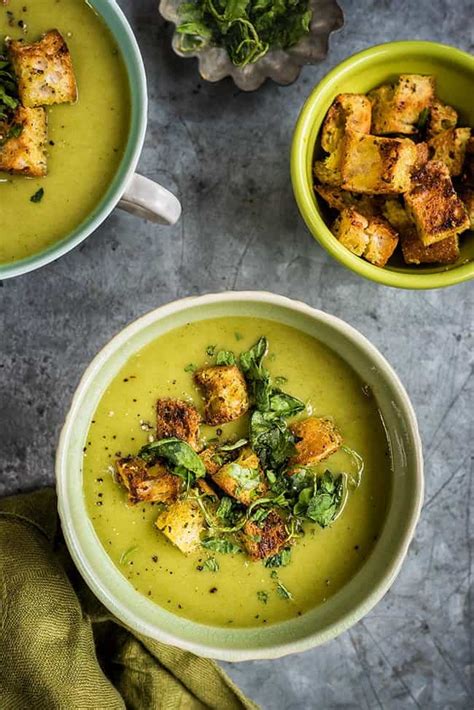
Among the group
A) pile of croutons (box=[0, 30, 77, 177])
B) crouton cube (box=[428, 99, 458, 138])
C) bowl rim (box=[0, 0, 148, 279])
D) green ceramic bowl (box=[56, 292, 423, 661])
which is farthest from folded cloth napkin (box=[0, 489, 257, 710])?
crouton cube (box=[428, 99, 458, 138])

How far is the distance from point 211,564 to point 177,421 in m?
0.36

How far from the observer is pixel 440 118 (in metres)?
2.14

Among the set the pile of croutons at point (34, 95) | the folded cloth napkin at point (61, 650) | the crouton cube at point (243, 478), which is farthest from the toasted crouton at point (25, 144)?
the folded cloth napkin at point (61, 650)

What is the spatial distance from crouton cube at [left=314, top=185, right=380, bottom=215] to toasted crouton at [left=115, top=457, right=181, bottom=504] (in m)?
0.81

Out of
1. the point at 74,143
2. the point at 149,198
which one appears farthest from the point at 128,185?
the point at 74,143

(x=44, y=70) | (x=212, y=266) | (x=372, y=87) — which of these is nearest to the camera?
(x=44, y=70)

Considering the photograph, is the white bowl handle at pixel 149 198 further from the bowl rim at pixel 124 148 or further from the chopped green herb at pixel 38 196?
the chopped green herb at pixel 38 196

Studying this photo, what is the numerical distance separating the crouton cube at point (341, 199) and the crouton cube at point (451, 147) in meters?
0.21

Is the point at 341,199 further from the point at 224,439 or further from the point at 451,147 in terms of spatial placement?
the point at 224,439

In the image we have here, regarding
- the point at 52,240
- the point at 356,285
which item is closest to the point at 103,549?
the point at 52,240

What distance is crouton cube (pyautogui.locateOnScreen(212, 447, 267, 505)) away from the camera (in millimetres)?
1930

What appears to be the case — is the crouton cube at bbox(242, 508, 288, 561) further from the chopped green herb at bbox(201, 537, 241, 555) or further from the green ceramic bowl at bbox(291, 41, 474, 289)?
the green ceramic bowl at bbox(291, 41, 474, 289)

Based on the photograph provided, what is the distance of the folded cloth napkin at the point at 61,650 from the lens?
223 cm

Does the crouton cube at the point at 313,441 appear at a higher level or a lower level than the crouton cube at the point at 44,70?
lower
